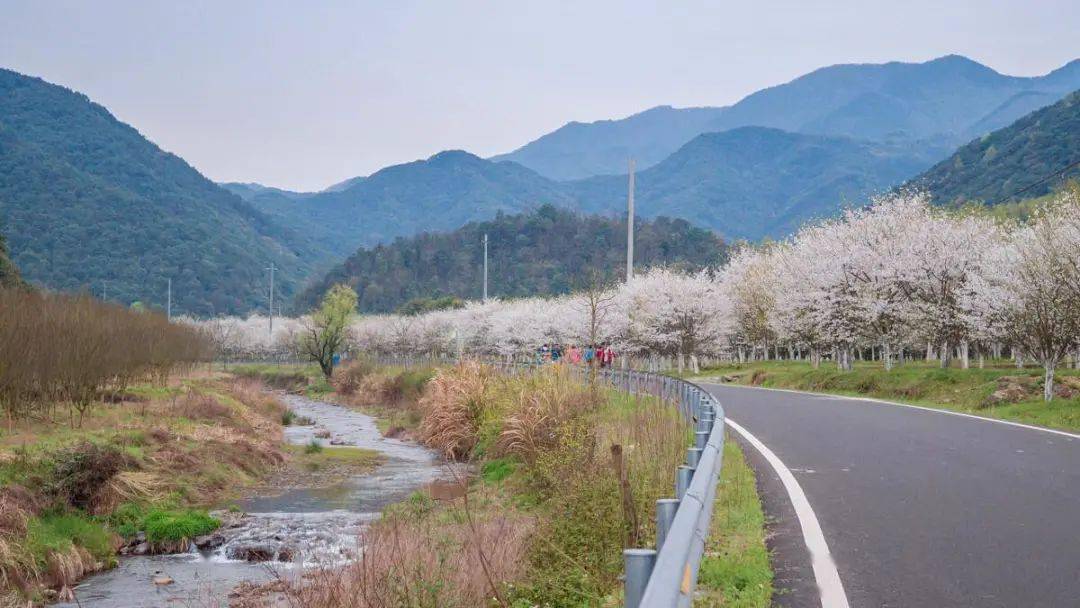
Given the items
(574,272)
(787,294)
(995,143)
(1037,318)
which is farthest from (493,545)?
(995,143)

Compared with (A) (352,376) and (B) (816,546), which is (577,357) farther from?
(A) (352,376)

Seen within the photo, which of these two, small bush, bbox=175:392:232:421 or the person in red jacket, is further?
the person in red jacket

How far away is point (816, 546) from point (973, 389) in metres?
20.7

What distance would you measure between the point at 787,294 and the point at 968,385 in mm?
23160

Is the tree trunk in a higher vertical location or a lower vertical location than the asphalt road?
higher

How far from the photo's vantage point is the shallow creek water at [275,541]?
1323 cm

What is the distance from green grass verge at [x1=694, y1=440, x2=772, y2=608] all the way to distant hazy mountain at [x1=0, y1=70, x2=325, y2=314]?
118 meters

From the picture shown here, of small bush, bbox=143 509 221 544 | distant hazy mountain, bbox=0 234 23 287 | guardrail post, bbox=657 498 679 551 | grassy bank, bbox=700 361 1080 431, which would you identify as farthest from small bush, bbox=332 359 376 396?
guardrail post, bbox=657 498 679 551

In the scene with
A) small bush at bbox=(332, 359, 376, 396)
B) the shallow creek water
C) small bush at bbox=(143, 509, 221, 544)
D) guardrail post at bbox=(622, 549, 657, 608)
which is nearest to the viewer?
guardrail post at bbox=(622, 549, 657, 608)

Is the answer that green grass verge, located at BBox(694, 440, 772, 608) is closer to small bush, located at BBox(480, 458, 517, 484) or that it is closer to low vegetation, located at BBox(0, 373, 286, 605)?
low vegetation, located at BBox(0, 373, 286, 605)

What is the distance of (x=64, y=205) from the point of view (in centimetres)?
14562

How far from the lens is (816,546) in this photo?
761cm

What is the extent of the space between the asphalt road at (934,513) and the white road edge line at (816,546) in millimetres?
60

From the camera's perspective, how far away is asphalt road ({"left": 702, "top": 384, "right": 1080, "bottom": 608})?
6266 millimetres
